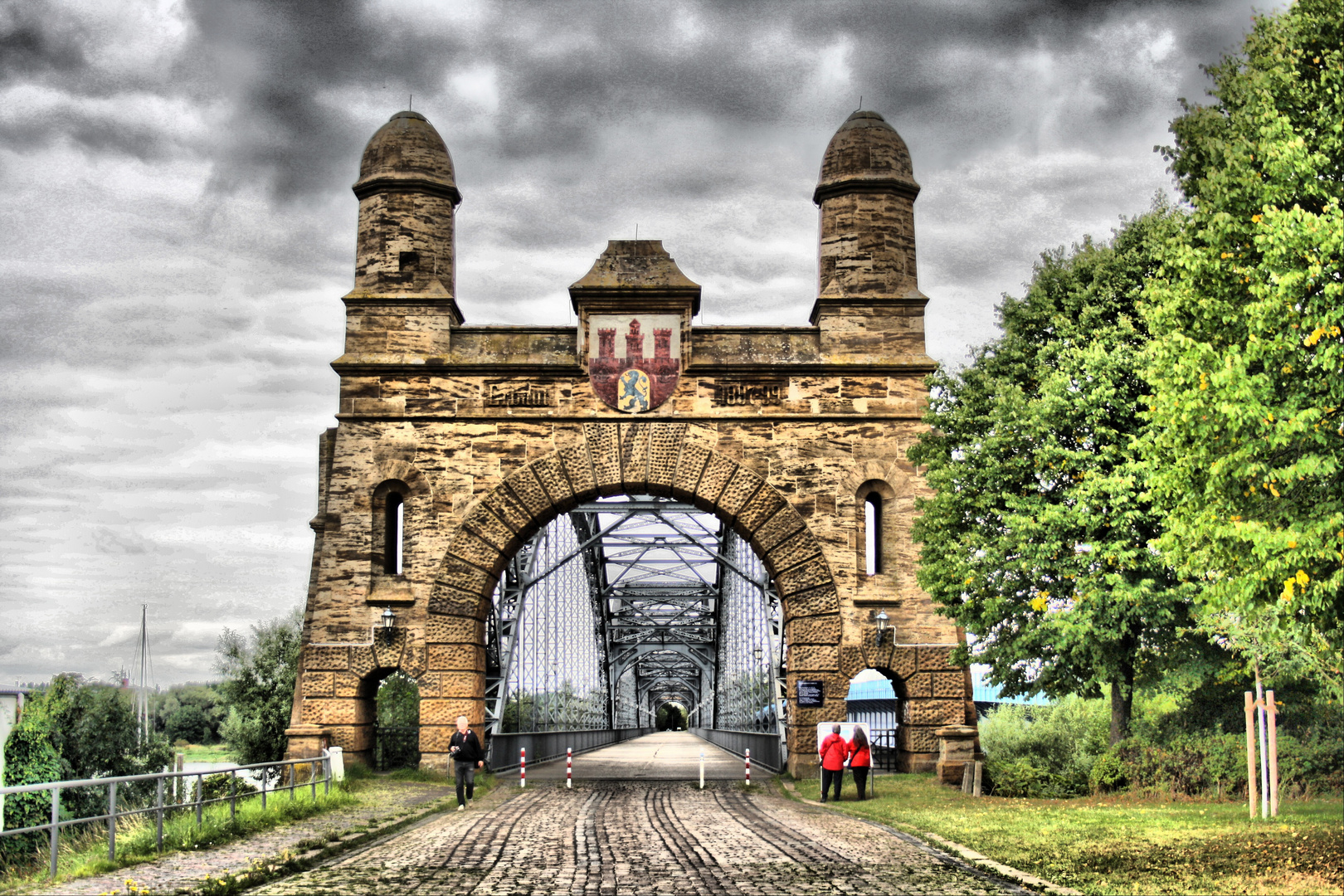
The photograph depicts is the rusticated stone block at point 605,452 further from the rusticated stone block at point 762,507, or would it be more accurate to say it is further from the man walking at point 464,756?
the man walking at point 464,756

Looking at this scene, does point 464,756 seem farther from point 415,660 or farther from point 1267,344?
point 1267,344

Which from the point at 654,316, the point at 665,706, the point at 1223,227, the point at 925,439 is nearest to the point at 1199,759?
the point at 925,439

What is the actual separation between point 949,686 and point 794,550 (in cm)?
380

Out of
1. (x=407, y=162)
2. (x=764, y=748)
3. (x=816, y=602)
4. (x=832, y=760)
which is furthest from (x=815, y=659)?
(x=407, y=162)

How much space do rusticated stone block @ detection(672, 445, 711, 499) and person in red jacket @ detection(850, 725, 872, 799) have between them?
229 inches

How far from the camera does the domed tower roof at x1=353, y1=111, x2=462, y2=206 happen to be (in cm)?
2423

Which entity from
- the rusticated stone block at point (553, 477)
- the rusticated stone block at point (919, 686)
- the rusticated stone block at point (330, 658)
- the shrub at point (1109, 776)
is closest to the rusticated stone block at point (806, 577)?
the rusticated stone block at point (919, 686)

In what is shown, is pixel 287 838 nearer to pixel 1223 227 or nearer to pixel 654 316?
pixel 1223 227

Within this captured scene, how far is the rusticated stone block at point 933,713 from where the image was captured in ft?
74.4

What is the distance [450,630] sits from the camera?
906 inches

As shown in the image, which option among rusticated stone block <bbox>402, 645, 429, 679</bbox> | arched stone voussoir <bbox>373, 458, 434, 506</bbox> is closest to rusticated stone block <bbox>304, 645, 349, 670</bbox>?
rusticated stone block <bbox>402, 645, 429, 679</bbox>

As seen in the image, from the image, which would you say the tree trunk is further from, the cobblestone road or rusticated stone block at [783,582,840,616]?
the cobblestone road

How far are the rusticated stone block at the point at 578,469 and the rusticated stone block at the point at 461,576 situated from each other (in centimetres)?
237

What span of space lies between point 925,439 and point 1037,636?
428 centimetres
